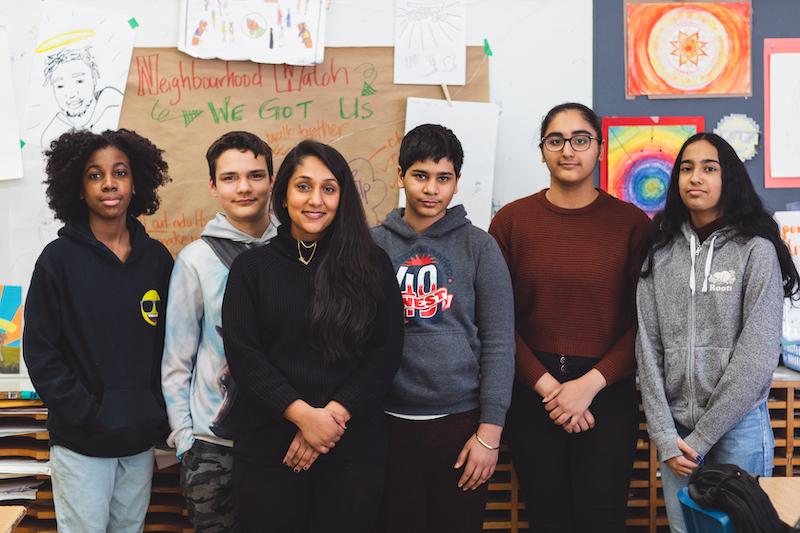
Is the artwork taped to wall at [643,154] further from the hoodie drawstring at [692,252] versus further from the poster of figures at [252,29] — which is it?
the poster of figures at [252,29]

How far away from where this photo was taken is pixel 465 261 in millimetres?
1610

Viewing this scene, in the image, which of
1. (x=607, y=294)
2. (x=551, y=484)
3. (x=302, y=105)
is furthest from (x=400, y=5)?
(x=551, y=484)

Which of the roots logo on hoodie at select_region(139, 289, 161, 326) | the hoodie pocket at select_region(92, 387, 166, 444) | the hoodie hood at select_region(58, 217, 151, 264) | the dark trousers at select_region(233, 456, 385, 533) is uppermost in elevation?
the hoodie hood at select_region(58, 217, 151, 264)

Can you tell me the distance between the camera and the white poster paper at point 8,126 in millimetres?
2334

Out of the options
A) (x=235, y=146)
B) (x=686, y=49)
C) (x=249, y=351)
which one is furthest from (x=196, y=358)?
(x=686, y=49)

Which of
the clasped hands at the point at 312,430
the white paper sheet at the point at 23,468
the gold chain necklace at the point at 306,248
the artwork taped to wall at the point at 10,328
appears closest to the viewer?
the clasped hands at the point at 312,430

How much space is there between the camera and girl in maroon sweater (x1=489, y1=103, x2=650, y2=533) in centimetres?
164

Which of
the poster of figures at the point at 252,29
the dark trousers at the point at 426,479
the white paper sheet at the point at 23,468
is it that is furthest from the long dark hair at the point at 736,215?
the white paper sheet at the point at 23,468

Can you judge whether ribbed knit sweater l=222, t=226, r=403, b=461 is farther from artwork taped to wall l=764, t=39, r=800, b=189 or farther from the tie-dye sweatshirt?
artwork taped to wall l=764, t=39, r=800, b=189

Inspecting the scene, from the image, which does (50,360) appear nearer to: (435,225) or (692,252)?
(435,225)

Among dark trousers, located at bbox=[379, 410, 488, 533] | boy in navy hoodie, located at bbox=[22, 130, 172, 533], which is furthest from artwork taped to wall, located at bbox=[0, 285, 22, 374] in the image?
dark trousers, located at bbox=[379, 410, 488, 533]

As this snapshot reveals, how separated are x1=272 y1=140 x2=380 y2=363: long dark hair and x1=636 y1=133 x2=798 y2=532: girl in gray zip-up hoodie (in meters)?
0.71

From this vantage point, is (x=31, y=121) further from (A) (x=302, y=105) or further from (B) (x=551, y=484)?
(B) (x=551, y=484)

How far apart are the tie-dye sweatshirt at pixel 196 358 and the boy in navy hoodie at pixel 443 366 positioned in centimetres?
41
